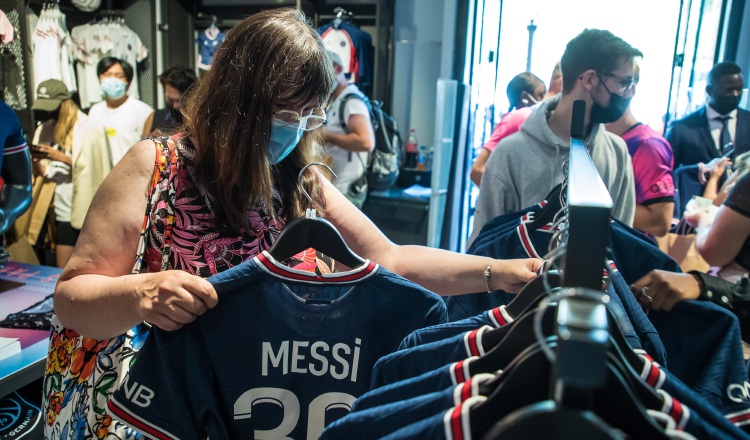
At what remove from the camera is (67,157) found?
398 centimetres

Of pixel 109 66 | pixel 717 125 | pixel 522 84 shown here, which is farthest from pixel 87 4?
pixel 717 125

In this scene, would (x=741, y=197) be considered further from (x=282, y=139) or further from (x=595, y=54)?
(x=282, y=139)

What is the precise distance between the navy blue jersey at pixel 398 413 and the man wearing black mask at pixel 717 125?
362 centimetres

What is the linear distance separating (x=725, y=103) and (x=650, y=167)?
186 centimetres

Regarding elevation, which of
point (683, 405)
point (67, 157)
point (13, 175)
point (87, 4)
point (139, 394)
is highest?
point (87, 4)

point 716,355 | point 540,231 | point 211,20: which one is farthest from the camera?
point 211,20

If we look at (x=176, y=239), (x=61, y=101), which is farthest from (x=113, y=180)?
(x=61, y=101)

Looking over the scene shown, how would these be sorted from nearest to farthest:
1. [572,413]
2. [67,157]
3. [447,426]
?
[572,413]
[447,426]
[67,157]

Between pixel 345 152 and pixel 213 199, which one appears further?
pixel 345 152

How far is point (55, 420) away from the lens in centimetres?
117

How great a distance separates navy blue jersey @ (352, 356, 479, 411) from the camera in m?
0.63

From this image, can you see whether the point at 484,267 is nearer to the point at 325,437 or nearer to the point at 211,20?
the point at 325,437

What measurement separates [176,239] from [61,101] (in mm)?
3651

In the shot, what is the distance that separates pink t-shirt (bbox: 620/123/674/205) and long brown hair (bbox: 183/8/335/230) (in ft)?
4.93
